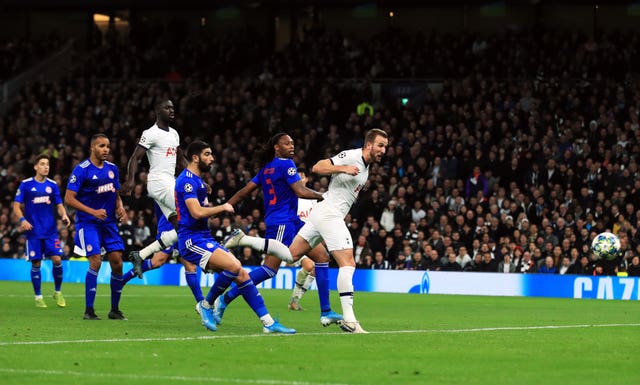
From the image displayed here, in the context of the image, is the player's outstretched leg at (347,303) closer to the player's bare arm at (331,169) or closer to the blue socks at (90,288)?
the player's bare arm at (331,169)

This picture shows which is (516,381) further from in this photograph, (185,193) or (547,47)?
(547,47)

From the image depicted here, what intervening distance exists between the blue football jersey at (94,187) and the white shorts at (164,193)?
53 centimetres

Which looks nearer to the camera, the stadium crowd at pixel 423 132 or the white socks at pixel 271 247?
the white socks at pixel 271 247

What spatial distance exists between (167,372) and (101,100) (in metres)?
32.0

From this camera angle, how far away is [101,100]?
1608 inches

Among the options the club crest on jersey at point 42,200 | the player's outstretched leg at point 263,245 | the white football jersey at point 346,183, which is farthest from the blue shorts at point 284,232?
the club crest on jersey at point 42,200

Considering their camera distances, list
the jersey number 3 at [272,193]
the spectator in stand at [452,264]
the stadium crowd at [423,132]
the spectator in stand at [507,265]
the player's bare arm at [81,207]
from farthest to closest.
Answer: the stadium crowd at [423,132]
the spectator in stand at [452,264]
the spectator in stand at [507,265]
the player's bare arm at [81,207]
the jersey number 3 at [272,193]

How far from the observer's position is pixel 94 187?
16641 millimetres

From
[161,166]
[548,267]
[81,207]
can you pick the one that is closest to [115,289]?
[81,207]

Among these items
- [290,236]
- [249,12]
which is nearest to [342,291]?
[290,236]

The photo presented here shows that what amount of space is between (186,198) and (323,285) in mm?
2293

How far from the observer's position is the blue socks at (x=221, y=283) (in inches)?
544

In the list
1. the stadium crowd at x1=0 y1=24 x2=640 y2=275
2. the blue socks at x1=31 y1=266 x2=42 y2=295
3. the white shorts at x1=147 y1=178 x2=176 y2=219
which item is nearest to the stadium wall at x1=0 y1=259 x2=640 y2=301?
the stadium crowd at x1=0 y1=24 x2=640 y2=275

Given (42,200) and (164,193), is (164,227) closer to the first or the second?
(164,193)
